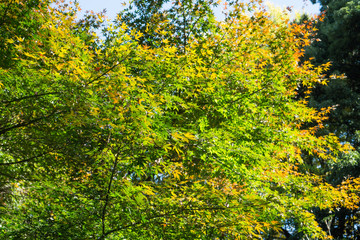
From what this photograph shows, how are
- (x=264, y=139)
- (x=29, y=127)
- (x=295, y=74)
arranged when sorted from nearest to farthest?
(x=29, y=127), (x=264, y=139), (x=295, y=74)

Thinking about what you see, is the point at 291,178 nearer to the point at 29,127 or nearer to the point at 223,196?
the point at 223,196

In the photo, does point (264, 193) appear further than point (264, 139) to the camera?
Yes

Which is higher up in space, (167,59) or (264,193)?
(167,59)

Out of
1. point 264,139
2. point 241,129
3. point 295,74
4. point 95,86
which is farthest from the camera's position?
point 295,74

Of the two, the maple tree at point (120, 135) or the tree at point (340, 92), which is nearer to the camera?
the maple tree at point (120, 135)

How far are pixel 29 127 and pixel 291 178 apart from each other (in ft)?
18.9

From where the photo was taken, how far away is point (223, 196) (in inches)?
158

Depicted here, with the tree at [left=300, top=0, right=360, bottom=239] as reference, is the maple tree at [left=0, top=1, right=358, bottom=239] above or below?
below

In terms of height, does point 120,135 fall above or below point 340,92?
below

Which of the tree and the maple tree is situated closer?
the maple tree

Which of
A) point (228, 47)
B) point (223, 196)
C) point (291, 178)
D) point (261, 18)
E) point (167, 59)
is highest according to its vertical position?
point (261, 18)

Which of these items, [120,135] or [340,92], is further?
[340,92]

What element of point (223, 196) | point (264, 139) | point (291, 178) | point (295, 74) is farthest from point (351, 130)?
point (223, 196)

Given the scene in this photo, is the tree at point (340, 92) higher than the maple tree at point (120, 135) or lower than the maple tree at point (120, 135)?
higher
